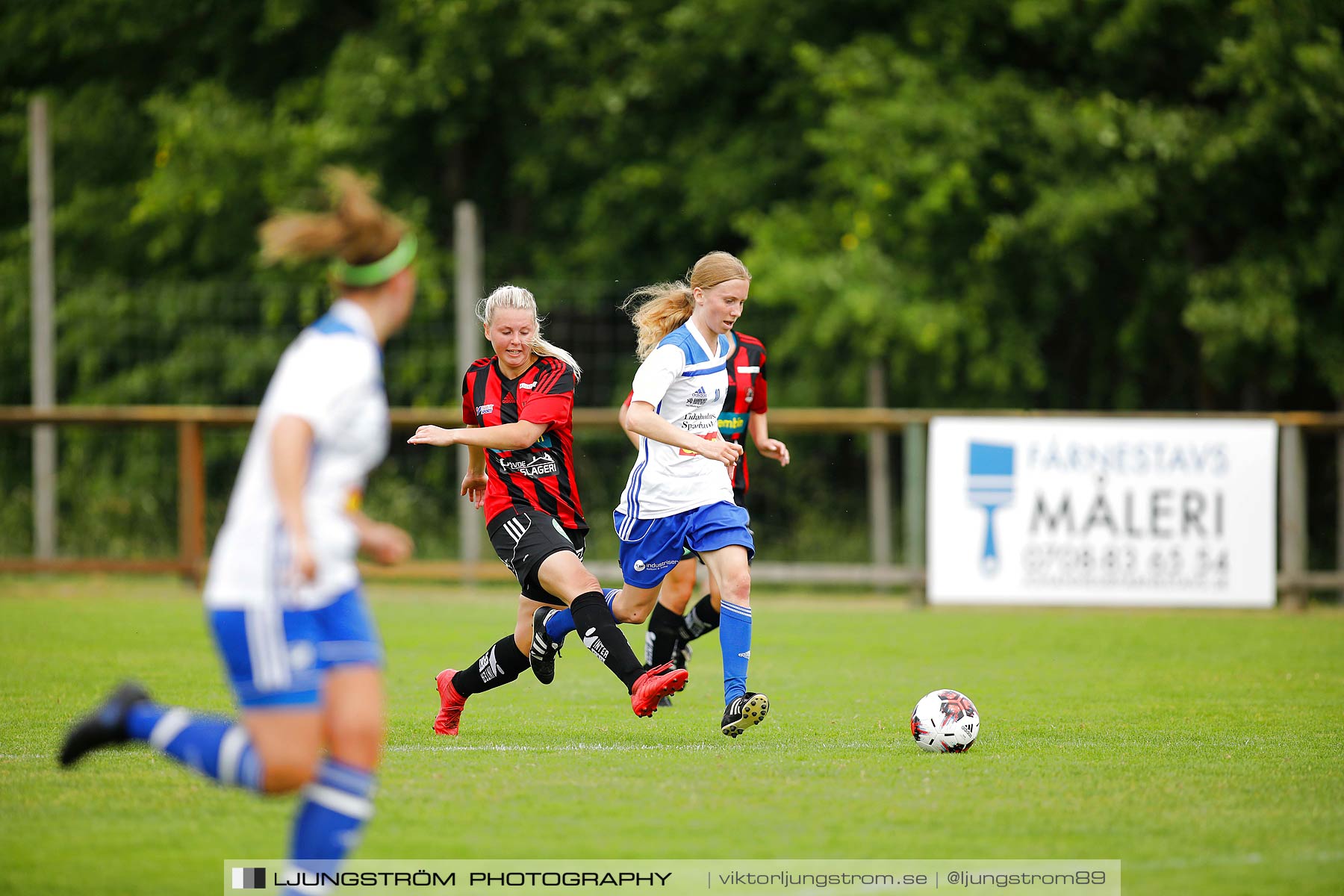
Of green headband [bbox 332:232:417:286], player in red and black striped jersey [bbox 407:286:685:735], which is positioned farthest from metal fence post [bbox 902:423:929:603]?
green headband [bbox 332:232:417:286]

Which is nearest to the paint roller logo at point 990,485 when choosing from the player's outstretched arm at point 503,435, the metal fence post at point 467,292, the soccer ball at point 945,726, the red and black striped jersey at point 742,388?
the metal fence post at point 467,292

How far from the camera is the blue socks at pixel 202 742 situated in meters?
3.91

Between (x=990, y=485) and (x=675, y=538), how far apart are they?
6.99 meters

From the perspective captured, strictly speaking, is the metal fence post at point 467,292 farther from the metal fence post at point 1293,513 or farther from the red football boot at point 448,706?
the red football boot at point 448,706

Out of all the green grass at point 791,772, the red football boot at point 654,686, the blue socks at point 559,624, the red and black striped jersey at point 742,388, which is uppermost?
the red and black striped jersey at point 742,388

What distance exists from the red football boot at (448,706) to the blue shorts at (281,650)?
10.2 feet

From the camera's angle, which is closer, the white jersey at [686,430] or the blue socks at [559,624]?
the blue socks at [559,624]

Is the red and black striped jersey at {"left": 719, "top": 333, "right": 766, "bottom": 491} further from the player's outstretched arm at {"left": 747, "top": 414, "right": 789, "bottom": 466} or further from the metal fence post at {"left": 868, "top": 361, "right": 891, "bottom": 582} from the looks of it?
the metal fence post at {"left": 868, "top": 361, "right": 891, "bottom": 582}

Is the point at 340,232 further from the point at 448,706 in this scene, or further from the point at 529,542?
the point at 448,706

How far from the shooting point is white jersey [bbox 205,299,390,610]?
3.86 metres

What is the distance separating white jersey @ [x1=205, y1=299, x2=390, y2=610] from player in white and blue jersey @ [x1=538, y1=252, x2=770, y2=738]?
9.32 ft

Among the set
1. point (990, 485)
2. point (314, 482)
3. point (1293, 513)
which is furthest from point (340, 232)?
point (1293, 513)

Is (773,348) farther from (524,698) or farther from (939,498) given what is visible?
(524,698)

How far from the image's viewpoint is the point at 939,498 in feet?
45.0
